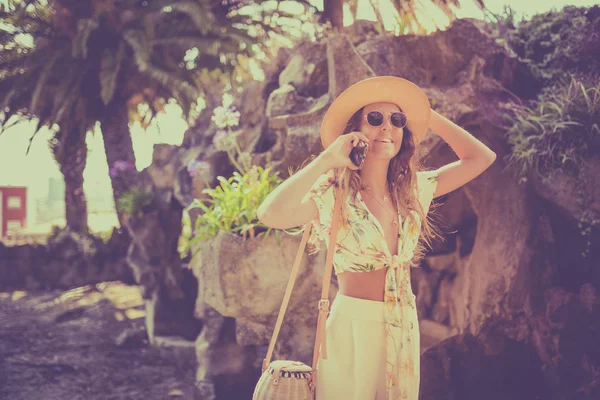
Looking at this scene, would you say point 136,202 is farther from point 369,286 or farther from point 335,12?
point 369,286

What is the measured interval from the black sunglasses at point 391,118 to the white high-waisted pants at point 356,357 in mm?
752

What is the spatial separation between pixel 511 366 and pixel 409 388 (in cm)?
321

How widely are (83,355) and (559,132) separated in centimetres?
713

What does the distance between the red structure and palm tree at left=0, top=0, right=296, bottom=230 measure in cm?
867

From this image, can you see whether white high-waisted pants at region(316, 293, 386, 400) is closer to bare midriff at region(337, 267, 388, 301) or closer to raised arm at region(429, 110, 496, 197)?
bare midriff at region(337, 267, 388, 301)

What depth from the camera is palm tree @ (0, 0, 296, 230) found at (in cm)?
1162

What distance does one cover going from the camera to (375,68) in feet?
17.1

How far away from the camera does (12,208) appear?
69.1 feet

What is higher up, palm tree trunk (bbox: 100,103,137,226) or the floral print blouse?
palm tree trunk (bbox: 100,103,137,226)

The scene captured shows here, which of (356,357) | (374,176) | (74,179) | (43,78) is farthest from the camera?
(74,179)

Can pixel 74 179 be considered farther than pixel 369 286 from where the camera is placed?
Yes

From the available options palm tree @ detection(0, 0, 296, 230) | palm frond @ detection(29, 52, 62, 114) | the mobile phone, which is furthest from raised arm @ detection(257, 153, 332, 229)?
palm frond @ detection(29, 52, 62, 114)

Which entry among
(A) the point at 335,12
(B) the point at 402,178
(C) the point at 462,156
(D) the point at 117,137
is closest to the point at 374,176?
(B) the point at 402,178

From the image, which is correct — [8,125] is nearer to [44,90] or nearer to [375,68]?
[44,90]
